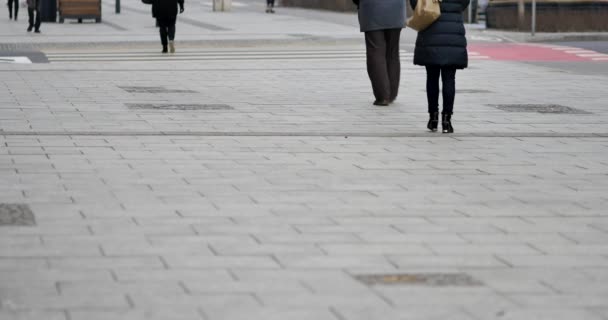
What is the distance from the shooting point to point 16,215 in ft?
28.0

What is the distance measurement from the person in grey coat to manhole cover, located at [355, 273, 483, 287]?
32.4 ft

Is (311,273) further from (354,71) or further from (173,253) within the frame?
(354,71)

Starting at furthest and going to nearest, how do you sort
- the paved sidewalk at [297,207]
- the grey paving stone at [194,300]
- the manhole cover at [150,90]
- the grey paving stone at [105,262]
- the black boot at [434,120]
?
1. the manhole cover at [150,90]
2. the black boot at [434,120]
3. the grey paving stone at [105,262]
4. the paved sidewalk at [297,207]
5. the grey paving stone at [194,300]

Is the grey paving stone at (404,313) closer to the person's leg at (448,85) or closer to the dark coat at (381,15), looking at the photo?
the person's leg at (448,85)

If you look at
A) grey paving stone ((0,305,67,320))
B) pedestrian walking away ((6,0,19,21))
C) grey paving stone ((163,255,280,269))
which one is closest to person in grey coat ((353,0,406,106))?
grey paving stone ((163,255,280,269))

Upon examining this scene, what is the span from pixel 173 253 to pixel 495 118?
28.0 feet

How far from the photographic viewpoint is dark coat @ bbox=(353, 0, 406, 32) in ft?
54.7

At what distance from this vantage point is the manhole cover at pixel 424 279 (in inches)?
265

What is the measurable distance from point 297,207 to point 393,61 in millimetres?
8242

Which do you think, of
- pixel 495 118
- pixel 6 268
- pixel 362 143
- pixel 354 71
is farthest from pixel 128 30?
pixel 6 268

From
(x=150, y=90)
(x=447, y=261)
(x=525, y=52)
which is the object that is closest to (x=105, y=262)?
(x=447, y=261)

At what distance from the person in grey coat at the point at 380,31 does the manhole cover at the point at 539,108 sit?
1.30m

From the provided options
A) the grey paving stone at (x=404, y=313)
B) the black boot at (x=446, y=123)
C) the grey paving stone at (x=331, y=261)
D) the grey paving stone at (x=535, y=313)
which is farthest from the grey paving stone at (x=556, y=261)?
the black boot at (x=446, y=123)

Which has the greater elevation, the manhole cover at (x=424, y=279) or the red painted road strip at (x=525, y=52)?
the manhole cover at (x=424, y=279)
